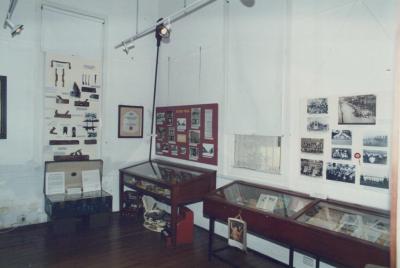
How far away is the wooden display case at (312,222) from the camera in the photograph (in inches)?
87.6

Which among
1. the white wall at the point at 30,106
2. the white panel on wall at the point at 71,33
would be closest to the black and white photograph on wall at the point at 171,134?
the white wall at the point at 30,106

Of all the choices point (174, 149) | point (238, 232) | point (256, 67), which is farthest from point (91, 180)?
point (256, 67)

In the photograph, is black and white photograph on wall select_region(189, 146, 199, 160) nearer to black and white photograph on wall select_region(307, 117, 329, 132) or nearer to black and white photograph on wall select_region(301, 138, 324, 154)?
black and white photograph on wall select_region(301, 138, 324, 154)

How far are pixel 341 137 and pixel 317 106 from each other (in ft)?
1.27

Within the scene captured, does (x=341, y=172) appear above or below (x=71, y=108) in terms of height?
below

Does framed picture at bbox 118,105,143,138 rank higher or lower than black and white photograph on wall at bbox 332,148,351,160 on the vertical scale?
higher

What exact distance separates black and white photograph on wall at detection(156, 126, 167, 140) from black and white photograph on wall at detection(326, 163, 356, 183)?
285 centimetres

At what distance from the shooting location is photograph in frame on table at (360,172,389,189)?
8.43 ft

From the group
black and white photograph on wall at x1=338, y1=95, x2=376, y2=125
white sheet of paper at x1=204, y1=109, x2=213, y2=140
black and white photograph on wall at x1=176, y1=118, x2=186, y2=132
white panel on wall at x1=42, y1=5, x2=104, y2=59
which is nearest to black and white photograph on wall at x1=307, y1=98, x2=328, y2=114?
black and white photograph on wall at x1=338, y1=95, x2=376, y2=125

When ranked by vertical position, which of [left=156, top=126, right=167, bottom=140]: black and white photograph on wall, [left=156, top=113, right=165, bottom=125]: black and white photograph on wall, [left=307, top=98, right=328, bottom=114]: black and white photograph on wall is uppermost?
[left=307, top=98, right=328, bottom=114]: black and white photograph on wall

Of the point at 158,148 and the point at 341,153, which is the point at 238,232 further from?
the point at 158,148

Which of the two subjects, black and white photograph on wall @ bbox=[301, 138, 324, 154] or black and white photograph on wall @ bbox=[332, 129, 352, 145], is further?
black and white photograph on wall @ bbox=[301, 138, 324, 154]

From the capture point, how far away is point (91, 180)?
4648 mm

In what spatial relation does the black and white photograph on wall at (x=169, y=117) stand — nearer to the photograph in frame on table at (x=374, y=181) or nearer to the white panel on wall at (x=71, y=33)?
the white panel on wall at (x=71, y=33)
